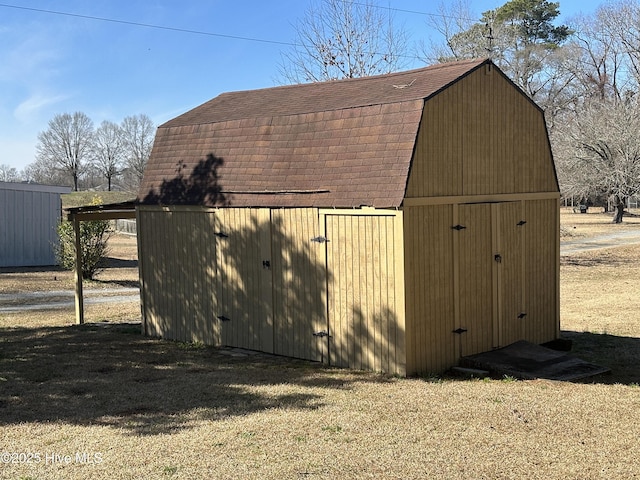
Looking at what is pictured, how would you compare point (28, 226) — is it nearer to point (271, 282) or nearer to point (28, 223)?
point (28, 223)

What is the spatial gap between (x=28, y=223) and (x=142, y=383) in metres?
20.5

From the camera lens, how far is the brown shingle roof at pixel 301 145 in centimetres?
941

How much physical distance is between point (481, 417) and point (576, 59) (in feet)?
153

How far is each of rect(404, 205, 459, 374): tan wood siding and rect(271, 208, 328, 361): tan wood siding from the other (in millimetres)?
1375

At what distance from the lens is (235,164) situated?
11.3 metres

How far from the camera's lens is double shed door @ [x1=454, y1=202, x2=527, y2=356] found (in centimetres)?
1005

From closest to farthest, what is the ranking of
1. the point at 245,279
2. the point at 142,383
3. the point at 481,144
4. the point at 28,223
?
the point at 142,383 < the point at 481,144 < the point at 245,279 < the point at 28,223

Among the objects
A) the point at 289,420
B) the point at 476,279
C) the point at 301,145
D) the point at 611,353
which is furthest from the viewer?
the point at 611,353

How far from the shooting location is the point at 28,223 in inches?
1060

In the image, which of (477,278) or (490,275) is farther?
(490,275)

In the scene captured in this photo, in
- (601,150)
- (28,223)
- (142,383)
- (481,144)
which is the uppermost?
(601,150)

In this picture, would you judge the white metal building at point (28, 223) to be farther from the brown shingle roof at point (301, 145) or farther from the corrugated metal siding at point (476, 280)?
the corrugated metal siding at point (476, 280)

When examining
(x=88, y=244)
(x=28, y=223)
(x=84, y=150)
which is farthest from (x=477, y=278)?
(x=84, y=150)

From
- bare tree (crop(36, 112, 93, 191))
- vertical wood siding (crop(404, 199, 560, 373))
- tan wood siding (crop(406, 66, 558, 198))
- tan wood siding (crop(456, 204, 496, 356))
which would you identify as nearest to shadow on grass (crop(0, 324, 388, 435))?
vertical wood siding (crop(404, 199, 560, 373))
